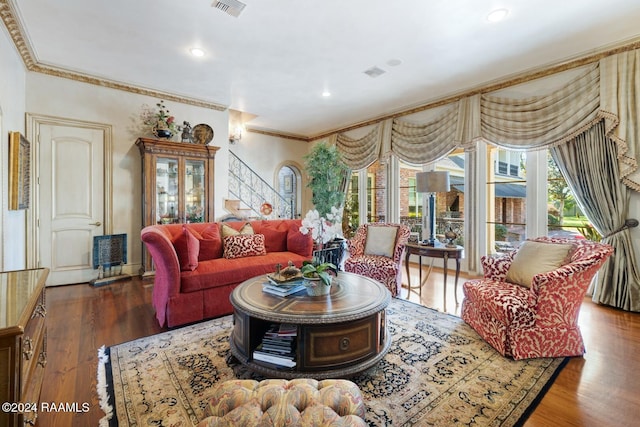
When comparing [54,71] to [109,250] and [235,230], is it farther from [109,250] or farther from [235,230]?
[235,230]

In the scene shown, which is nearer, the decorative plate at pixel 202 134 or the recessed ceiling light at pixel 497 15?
the recessed ceiling light at pixel 497 15

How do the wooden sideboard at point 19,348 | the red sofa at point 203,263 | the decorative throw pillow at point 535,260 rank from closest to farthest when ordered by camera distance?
the wooden sideboard at point 19,348
the decorative throw pillow at point 535,260
the red sofa at point 203,263

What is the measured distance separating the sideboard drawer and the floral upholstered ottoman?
519mm

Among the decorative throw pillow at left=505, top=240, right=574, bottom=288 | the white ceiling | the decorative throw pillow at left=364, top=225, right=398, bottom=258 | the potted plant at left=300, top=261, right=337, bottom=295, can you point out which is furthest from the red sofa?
the decorative throw pillow at left=505, top=240, right=574, bottom=288

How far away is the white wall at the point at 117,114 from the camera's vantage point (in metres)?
3.97

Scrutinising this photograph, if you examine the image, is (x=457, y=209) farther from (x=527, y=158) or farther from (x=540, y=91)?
(x=540, y=91)

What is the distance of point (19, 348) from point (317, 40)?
11.2 feet

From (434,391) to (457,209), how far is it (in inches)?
153

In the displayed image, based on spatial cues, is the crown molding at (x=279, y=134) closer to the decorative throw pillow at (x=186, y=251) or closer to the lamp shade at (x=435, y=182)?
the decorative throw pillow at (x=186, y=251)

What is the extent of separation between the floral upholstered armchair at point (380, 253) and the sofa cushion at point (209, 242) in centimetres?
163

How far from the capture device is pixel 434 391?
1.83m

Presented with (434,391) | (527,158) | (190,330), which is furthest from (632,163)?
Answer: (190,330)

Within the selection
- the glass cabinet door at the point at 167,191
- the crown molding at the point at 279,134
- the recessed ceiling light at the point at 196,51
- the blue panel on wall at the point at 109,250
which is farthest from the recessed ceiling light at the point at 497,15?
the blue panel on wall at the point at 109,250

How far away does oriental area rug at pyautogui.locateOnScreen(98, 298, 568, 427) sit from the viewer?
5.32 ft
